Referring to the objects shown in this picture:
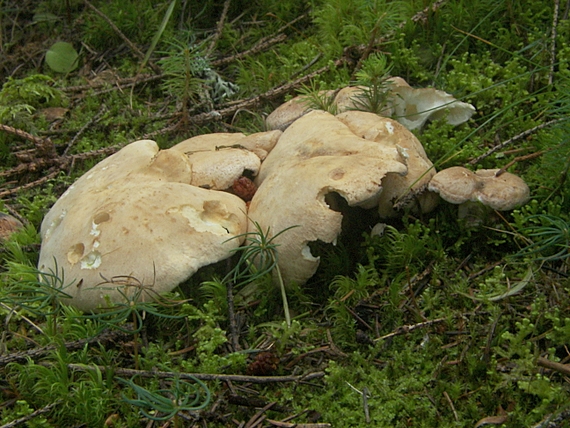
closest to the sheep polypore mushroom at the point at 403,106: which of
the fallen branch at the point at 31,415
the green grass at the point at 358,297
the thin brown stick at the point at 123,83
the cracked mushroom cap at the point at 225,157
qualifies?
the green grass at the point at 358,297

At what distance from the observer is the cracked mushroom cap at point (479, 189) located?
3084mm

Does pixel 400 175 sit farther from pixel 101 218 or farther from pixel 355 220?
pixel 101 218

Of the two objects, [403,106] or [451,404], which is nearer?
[451,404]

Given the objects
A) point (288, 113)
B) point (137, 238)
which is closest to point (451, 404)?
point (137, 238)

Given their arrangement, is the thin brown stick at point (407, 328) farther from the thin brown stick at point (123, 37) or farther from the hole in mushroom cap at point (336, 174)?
the thin brown stick at point (123, 37)

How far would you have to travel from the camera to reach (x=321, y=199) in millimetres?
2971

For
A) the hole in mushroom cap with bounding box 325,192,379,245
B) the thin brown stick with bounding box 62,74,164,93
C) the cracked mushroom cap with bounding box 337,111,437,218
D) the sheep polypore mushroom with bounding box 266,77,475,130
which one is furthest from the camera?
the thin brown stick with bounding box 62,74,164,93

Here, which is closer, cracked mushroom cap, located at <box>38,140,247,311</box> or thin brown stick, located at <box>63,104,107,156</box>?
cracked mushroom cap, located at <box>38,140,247,311</box>

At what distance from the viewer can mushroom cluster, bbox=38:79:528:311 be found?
2951 millimetres

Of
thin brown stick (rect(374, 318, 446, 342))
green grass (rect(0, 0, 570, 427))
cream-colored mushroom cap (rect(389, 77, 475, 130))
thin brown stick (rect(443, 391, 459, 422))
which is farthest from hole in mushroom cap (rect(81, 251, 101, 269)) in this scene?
cream-colored mushroom cap (rect(389, 77, 475, 130))

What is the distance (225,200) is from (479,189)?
141 cm

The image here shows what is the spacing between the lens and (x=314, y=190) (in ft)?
9.76

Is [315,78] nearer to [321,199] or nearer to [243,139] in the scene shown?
[243,139]

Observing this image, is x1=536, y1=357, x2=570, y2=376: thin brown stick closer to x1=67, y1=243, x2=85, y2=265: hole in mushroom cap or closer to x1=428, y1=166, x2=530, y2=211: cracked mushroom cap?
x1=428, y1=166, x2=530, y2=211: cracked mushroom cap
